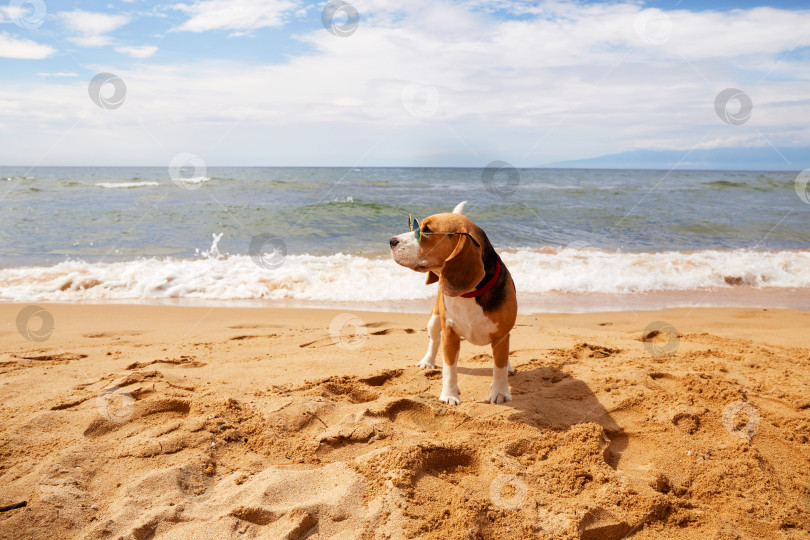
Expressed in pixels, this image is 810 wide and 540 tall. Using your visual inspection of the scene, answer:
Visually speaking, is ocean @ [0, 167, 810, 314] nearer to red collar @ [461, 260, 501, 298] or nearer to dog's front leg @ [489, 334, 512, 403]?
dog's front leg @ [489, 334, 512, 403]

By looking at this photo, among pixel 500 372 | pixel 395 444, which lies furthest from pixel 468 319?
pixel 395 444

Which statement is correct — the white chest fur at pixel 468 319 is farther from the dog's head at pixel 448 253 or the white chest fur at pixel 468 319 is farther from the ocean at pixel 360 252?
the ocean at pixel 360 252

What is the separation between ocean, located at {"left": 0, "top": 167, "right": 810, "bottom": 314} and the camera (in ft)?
27.3

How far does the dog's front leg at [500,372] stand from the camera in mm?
3730

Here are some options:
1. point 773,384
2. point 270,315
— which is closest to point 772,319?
point 773,384

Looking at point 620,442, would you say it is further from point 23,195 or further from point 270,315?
point 23,195

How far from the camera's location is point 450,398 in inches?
146

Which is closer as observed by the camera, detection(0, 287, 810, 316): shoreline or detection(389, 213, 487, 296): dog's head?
detection(389, 213, 487, 296): dog's head

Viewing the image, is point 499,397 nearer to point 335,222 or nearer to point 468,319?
point 468,319

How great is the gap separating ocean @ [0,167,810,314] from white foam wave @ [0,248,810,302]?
3 cm

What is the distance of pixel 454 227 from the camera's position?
3.31 m

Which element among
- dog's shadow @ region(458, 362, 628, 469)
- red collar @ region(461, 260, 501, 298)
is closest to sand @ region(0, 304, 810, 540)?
dog's shadow @ region(458, 362, 628, 469)

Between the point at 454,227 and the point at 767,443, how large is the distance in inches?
99.3

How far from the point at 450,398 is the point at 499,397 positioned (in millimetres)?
386
